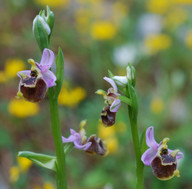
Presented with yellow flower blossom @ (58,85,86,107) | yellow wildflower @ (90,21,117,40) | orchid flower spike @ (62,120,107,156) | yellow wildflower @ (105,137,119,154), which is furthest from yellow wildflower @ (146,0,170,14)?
orchid flower spike @ (62,120,107,156)

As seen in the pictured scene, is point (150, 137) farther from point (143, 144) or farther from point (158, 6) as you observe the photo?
point (158, 6)

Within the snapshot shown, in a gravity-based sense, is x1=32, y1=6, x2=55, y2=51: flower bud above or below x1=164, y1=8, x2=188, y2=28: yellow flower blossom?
below

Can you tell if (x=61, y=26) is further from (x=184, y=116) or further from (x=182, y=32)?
(x=184, y=116)

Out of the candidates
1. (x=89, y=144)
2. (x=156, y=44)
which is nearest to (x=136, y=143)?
(x=89, y=144)

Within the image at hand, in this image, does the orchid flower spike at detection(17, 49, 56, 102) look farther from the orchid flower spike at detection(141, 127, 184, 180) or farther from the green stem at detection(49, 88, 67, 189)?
the orchid flower spike at detection(141, 127, 184, 180)

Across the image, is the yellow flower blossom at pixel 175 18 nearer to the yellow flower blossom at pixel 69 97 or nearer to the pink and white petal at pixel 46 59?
the yellow flower blossom at pixel 69 97

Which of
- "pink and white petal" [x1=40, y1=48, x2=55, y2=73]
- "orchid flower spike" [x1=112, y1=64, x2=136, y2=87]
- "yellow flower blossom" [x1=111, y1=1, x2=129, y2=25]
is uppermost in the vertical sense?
"yellow flower blossom" [x1=111, y1=1, x2=129, y2=25]

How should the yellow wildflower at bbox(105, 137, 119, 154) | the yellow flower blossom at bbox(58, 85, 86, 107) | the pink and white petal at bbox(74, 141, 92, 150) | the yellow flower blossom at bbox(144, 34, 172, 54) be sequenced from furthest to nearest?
the yellow flower blossom at bbox(144, 34, 172, 54) < the yellow flower blossom at bbox(58, 85, 86, 107) < the yellow wildflower at bbox(105, 137, 119, 154) < the pink and white petal at bbox(74, 141, 92, 150)

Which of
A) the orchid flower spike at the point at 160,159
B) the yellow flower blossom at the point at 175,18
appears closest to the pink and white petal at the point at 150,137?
the orchid flower spike at the point at 160,159
